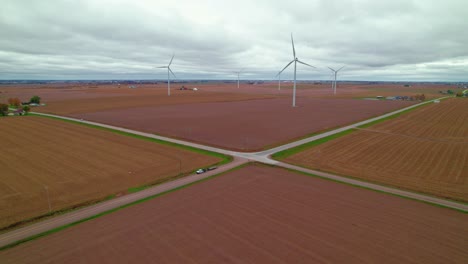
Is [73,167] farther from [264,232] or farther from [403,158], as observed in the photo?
[403,158]

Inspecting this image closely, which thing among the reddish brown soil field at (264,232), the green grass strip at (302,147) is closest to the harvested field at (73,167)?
the reddish brown soil field at (264,232)

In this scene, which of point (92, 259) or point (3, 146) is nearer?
point (92, 259)

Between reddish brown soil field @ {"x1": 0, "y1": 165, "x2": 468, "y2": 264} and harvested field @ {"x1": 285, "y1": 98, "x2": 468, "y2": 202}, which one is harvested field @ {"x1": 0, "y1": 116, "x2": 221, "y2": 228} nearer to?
reddish brown soil field @ {"x1": 0, "y1": 165, "x2": 468, "y2": 264}

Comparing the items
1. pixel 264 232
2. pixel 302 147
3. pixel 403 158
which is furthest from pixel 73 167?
pixel 403 158

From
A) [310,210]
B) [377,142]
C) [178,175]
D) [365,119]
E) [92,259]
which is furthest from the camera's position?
[365,119]

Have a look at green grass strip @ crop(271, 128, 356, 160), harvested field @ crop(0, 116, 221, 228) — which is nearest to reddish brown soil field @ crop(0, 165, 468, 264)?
harvested field @ crop(0, 116, 221, 228)

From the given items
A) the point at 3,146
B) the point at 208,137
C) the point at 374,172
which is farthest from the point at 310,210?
the point at 3,146

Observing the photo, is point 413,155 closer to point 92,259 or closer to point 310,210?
point 310,210
